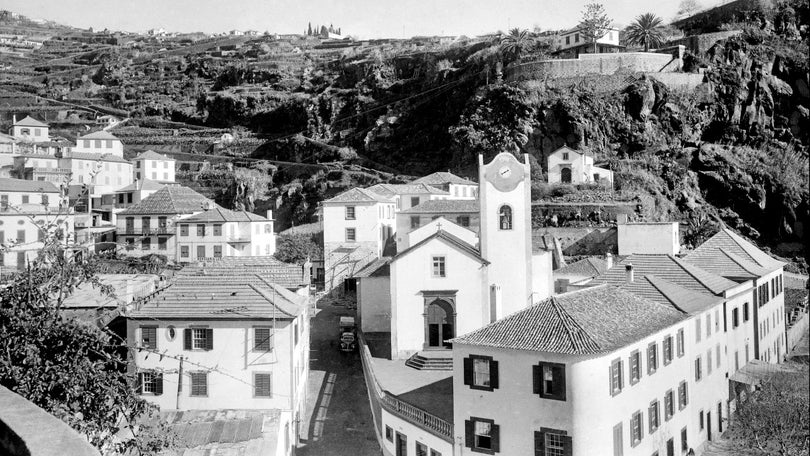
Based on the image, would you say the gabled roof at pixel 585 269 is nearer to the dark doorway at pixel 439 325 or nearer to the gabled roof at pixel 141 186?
the dark doorway at pixel 439 325

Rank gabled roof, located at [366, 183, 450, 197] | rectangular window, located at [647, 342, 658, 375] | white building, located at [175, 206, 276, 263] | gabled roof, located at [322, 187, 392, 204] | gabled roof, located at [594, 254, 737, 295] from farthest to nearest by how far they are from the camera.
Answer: gabled roof, located at [366, 183, 450, 197] < white building, located at [175, 206, 276, 263] < gabled roof, located at [322, 187, 392, 204] < gabled roof, located at [594, 254, 737, 295] < rectangular window, located at [647, 342, 658, 375]

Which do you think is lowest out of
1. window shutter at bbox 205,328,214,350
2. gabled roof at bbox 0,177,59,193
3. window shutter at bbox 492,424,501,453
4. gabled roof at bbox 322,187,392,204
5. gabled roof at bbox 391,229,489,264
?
window shutter at bbox 492,424,501,453

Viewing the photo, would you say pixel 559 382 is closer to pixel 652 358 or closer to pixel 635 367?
pixel 635 367

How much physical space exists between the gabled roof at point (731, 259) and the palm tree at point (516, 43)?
5177cm

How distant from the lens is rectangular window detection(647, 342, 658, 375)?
915 inches

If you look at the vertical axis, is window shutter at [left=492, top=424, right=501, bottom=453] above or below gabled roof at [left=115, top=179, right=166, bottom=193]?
below

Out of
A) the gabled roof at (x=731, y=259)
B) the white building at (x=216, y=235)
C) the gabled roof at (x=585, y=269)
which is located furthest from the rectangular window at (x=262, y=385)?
the white building at (x=216, y=235)

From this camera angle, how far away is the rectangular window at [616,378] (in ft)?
68.9

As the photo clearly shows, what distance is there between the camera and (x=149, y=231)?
6072cm

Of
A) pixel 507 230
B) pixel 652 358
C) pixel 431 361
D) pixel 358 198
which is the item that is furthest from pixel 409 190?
pixel 652 358

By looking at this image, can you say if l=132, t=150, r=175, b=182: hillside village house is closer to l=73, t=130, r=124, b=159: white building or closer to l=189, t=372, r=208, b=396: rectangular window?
l=73, t=130, r=124, b=159: white building

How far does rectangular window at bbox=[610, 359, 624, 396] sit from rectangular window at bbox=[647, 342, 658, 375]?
2.17 metres

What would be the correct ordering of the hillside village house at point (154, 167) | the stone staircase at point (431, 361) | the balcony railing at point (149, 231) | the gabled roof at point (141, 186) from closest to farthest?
the stone staircase at point (431, 361)
the balcony railing at point (149, 231)
the gabled roof at point (141, 186)
the hillside village house at point (154, 167)

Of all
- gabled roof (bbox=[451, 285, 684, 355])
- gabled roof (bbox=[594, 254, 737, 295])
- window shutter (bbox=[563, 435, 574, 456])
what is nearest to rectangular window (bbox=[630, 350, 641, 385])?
gabled roof (bbox=[451, 285, 684, 355])
